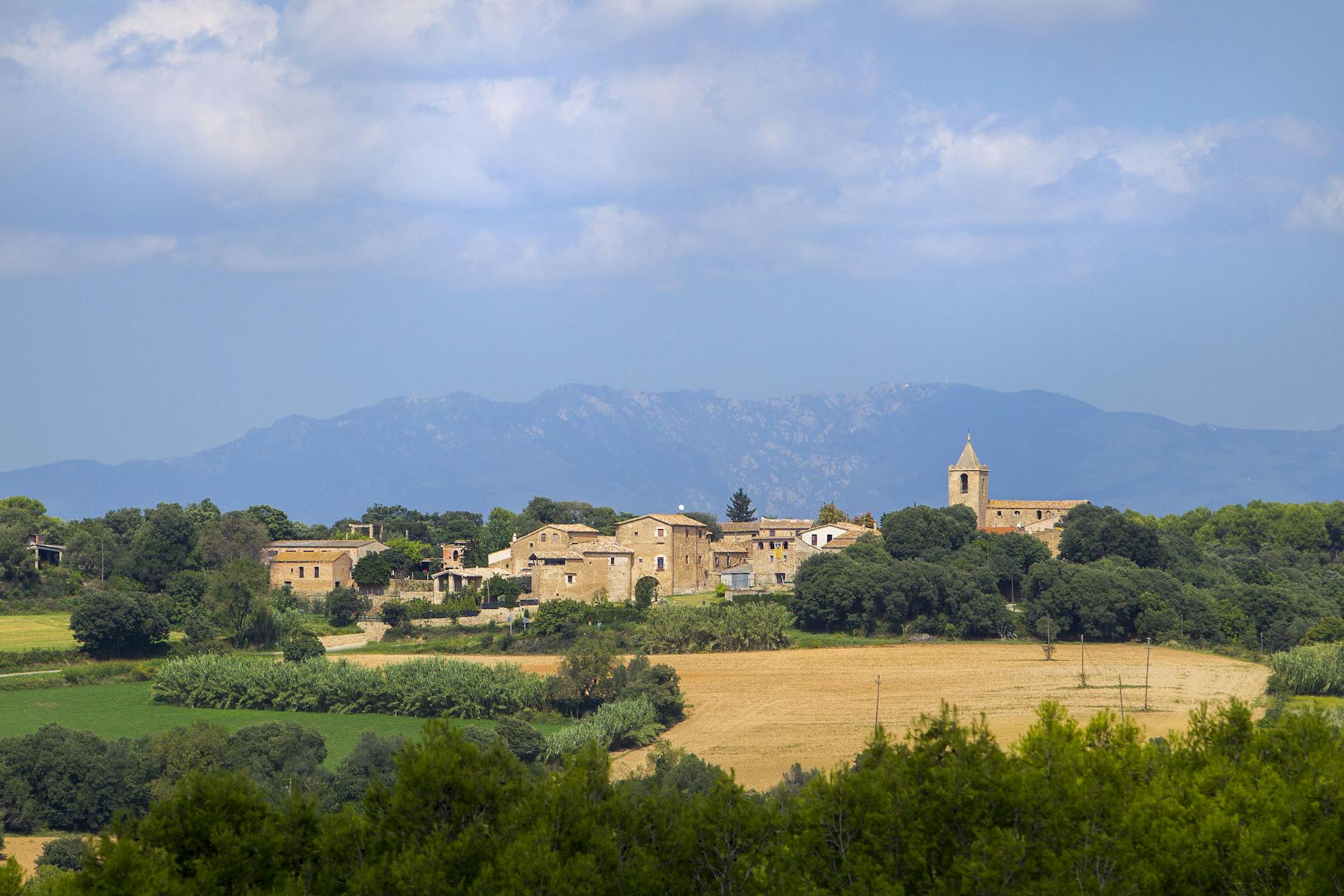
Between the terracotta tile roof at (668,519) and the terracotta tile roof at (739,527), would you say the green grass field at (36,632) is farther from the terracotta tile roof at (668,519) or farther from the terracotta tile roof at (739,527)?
the terracotta tile roof at (739,527)

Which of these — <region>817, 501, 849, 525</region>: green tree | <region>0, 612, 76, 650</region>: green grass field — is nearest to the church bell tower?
<region>817, 501, 849, 525</region>: green tree

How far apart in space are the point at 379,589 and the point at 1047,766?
191ft

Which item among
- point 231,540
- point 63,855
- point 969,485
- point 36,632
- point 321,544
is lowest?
point 63,855

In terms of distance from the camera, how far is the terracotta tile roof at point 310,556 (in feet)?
240

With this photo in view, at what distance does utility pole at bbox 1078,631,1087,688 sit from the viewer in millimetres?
48544

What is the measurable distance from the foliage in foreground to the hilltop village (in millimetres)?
49137

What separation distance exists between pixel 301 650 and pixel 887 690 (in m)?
21.7

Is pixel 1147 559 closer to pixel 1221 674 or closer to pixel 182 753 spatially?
Answer: pixel 1221 674

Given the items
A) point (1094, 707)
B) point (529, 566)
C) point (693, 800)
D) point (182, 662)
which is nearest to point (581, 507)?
point (529, 566)

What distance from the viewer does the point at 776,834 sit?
1695 centimetres

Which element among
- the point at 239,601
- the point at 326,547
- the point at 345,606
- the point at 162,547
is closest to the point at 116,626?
the point at 239,601

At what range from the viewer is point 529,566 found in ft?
236

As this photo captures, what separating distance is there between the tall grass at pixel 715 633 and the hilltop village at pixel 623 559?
27.4ft

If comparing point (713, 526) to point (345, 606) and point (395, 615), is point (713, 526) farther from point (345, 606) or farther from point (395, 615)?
point (395, 615)
